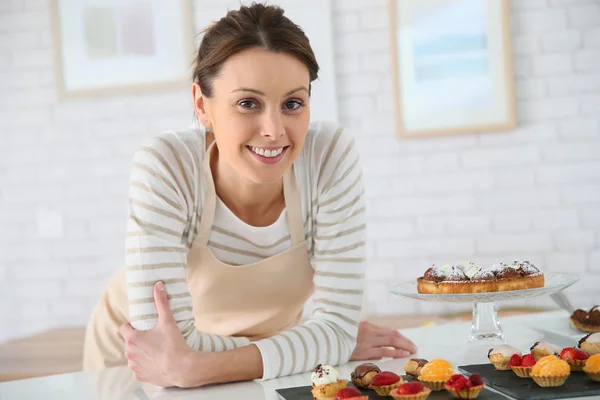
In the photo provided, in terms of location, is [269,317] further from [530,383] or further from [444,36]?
[444,36]

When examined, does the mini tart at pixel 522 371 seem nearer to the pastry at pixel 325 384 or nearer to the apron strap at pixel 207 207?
the pastry at pixel 325 384

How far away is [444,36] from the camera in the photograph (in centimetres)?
334

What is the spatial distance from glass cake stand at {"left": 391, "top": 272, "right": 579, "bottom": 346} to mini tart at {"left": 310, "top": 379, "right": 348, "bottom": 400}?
40cm

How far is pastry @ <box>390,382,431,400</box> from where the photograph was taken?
987mm

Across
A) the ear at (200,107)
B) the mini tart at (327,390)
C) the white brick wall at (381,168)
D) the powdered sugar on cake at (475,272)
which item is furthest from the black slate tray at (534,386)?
the white brick wall at (381,168)

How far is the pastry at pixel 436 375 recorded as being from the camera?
106cm

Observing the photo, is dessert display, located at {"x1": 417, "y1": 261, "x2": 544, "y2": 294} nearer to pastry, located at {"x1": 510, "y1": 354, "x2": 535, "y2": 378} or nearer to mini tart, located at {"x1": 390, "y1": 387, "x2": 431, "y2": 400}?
pastry, located at {"x1": 510, "y1": 354, "x2": 535, "y2": 378}

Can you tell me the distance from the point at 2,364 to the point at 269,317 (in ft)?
5.70

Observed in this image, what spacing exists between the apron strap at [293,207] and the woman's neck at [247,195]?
0.03 m

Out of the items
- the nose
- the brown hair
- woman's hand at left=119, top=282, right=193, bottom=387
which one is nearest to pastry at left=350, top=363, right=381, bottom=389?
woman's hand at left=119, top=282, right=193, bottom=387

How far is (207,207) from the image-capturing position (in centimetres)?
156

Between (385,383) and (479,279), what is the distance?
0.48 meters

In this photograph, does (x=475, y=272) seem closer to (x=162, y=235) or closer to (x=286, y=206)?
(x=286, y=206)

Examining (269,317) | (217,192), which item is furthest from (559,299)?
(217,192)
